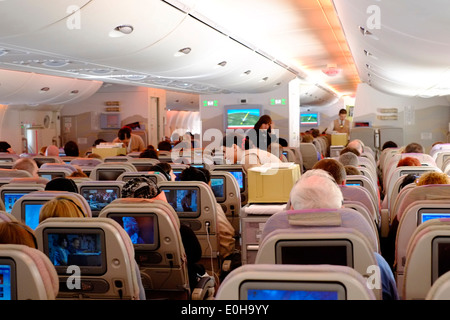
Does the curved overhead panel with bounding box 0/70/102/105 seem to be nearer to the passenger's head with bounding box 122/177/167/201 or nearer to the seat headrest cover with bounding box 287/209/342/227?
the passenger's head with bounding box 122/177/167/201

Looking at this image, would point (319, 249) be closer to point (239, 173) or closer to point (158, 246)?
point (158, 246)

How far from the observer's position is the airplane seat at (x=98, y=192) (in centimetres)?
678

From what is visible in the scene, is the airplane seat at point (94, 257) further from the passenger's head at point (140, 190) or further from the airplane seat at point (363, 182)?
the airplane seat at point (363, 182)

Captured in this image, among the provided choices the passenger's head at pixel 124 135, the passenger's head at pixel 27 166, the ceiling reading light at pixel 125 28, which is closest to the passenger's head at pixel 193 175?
the ceiling reading light at pixel 125 28

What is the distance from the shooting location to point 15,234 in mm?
3434

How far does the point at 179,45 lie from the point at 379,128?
11655mm

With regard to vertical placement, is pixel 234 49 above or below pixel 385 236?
above

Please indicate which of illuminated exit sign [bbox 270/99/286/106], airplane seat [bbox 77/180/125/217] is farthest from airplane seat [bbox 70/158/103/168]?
illuminated exit sign [bbox 270/99/286/106]

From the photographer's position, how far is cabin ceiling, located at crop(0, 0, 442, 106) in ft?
21.0

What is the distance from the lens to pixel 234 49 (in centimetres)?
1258

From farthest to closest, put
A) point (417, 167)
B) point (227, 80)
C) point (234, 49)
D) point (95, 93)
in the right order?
point (95, 93) < point (227, 80) < point (234, 49) < point (417, 167)
